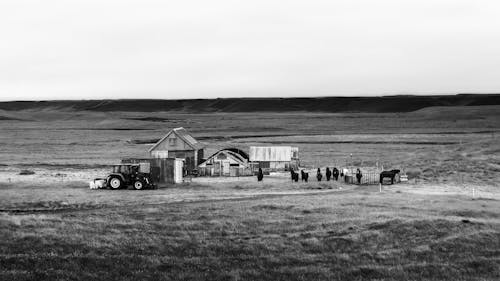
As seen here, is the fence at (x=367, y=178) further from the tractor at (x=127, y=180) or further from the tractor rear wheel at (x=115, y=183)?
the tractor rear wheel at (x=115, y=183)

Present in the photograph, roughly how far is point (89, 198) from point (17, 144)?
71.3 meters

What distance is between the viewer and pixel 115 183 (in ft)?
162

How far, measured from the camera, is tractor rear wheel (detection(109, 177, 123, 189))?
4938 centimetres

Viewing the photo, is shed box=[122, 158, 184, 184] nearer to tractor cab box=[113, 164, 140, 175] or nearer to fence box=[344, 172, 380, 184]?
tractor cab box=[113, 164, 140, 175]

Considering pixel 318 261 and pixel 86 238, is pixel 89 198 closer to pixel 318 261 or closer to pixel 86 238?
pixel 86 238

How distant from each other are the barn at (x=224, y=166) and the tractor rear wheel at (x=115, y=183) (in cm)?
1226

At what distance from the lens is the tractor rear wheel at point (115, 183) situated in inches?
1944

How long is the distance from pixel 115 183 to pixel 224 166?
13.5 metres

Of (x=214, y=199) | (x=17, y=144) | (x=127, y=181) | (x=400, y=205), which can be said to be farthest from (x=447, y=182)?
(x=17, y=144)

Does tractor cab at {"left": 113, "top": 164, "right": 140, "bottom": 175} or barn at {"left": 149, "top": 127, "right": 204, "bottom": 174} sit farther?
barn at {"left": 149, "top": 127, "right": 204, "bottom": 174}

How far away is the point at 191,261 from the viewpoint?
85.7ft

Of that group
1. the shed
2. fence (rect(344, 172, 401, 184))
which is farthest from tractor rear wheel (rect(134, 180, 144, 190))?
fence (rect(344, 172, 401, 184))

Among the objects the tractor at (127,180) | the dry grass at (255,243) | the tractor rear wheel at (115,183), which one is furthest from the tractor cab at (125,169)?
the dry grass at (255,243)

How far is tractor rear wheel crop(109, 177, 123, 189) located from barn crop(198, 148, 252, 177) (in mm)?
12261
